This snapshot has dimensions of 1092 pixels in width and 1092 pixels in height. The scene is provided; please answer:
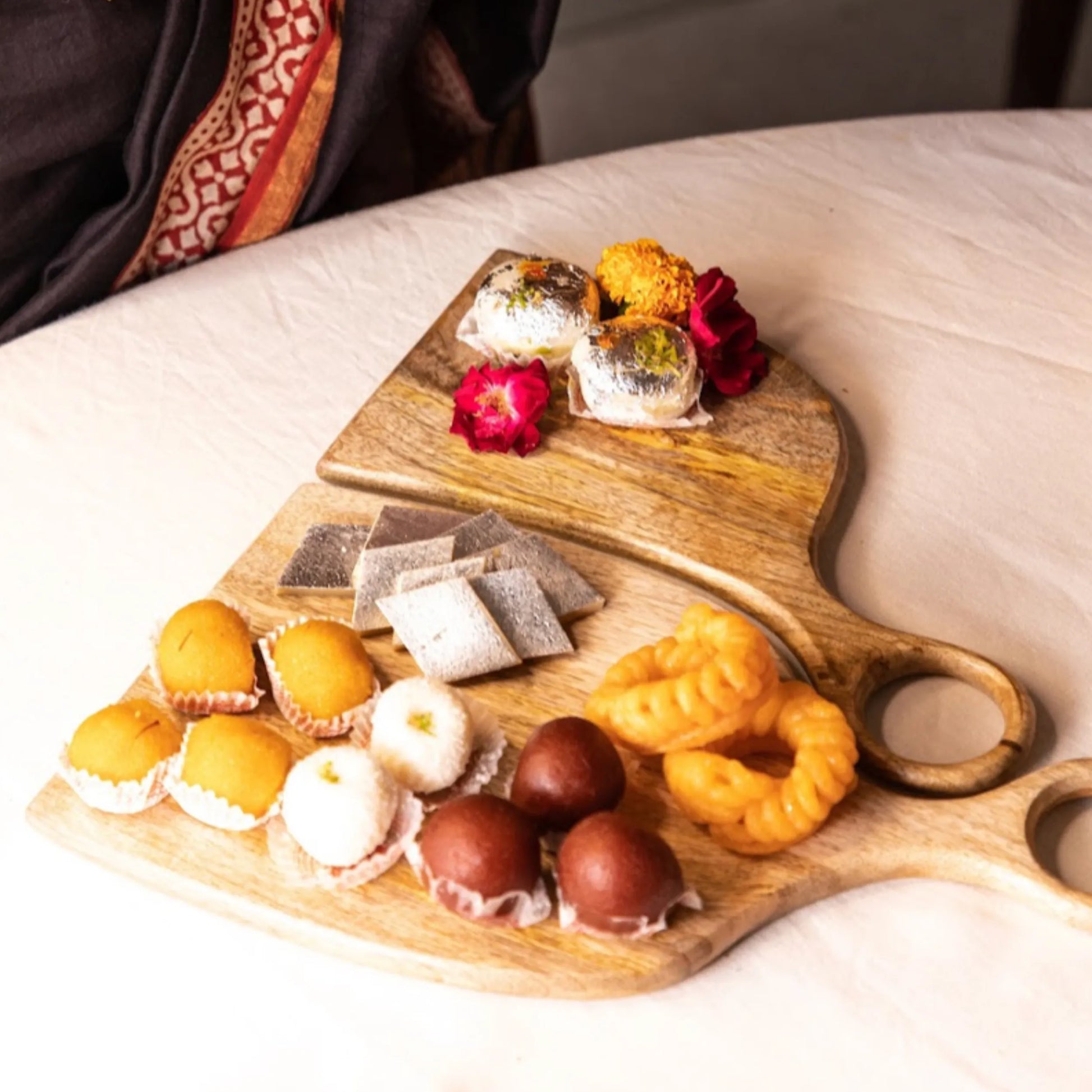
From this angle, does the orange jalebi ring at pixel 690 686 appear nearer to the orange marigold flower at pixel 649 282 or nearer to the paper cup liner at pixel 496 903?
the paper cup liner at pixel 496 903

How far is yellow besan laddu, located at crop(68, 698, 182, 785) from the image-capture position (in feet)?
2.92

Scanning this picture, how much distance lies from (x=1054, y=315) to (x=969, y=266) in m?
0.11

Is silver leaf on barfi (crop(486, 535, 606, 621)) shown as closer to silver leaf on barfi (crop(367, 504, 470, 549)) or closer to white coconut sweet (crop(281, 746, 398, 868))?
silver leaf on barfi (crop(367, 504, 470, 549))

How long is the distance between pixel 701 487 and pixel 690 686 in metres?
0.33

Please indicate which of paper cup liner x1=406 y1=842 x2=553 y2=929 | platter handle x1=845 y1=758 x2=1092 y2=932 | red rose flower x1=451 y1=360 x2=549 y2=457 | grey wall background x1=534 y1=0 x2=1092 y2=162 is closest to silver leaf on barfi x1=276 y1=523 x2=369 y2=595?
red rose flower x1=451 y1=360 x2=549 y2=457

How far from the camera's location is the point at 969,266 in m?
1.43

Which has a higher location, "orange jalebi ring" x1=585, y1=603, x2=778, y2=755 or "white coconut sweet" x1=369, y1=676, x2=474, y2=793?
"orange jalebi ring" x1=585, y1=603, x2=778, y2=755

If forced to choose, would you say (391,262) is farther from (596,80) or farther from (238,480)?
(596,80)

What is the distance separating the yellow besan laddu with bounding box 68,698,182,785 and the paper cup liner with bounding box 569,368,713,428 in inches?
19.1

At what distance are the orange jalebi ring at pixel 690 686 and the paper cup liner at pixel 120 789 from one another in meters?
0.28

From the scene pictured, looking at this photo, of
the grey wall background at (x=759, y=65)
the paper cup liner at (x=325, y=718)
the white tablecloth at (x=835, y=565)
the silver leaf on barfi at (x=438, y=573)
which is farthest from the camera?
the grey wall background at (x=759, y=65)

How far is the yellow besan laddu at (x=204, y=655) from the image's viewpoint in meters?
0.94

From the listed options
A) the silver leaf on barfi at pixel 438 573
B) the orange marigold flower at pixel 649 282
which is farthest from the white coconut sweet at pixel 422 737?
the orange marigold flower at pixel 649 282

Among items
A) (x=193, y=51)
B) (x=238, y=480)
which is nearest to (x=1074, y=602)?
(x=238, y=480)
